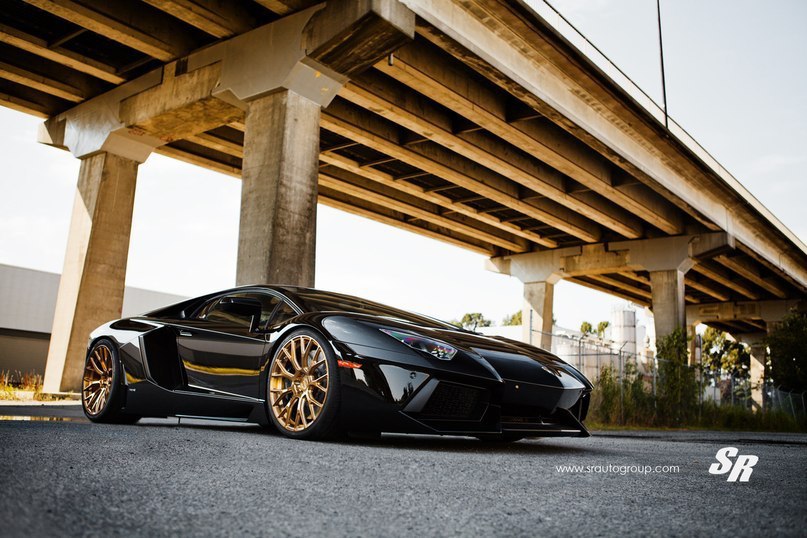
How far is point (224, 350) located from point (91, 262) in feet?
32.2

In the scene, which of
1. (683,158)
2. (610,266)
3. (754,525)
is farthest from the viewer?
(610,266)

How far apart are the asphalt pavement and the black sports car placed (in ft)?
0.82

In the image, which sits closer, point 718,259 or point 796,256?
point 718,259

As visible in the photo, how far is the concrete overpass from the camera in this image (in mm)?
9711

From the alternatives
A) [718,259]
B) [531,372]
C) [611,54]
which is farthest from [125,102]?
[718,259]

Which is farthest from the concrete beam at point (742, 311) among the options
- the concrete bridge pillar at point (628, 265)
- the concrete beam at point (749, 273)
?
the concrete bridge pillar at point (628, 265)

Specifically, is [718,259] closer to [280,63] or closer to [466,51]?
[466,51]

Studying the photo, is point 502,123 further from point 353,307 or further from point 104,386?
point 104,386

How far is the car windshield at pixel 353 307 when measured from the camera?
15.0ft

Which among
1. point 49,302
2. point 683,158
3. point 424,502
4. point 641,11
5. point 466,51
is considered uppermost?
point 641,11

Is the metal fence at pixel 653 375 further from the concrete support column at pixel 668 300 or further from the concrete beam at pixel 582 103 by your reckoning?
the concrete beam at pixel 582 103

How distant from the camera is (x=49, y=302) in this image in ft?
107

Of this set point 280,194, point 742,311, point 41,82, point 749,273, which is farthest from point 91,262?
point 742,311

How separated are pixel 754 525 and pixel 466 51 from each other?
9.56 metres
